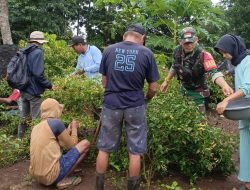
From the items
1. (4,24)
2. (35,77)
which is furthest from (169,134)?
(4,24)

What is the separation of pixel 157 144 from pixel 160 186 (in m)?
0.51

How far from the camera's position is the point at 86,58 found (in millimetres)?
6398

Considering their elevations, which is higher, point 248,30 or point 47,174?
point 248,30

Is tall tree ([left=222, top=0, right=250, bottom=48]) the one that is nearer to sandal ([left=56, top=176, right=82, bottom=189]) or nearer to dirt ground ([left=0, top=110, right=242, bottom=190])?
dirt ground ([left=0, top=110, right=242, bottom=190])

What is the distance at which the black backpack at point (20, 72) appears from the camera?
609 cm

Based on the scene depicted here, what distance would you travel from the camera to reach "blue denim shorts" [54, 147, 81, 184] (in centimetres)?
471

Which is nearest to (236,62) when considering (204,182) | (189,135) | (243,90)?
(243,90)

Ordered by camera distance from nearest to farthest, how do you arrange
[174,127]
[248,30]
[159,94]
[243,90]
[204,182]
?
[243,90]
[174,127]
[204,182]
[159,94]
[248,30]

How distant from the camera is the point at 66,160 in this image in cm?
474

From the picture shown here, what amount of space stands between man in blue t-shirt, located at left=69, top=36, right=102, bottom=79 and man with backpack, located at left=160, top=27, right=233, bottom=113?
1395mm

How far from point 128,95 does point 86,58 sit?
2.43 meters

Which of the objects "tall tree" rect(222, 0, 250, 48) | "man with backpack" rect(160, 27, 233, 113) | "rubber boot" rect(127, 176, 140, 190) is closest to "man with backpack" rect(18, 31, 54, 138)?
"man with backpack" rect(160, 27, 233, 113)

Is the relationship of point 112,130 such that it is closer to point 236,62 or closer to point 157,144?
point 157,144

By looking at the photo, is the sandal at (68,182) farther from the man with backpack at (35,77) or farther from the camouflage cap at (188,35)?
the camouflage cap at (188,35)
